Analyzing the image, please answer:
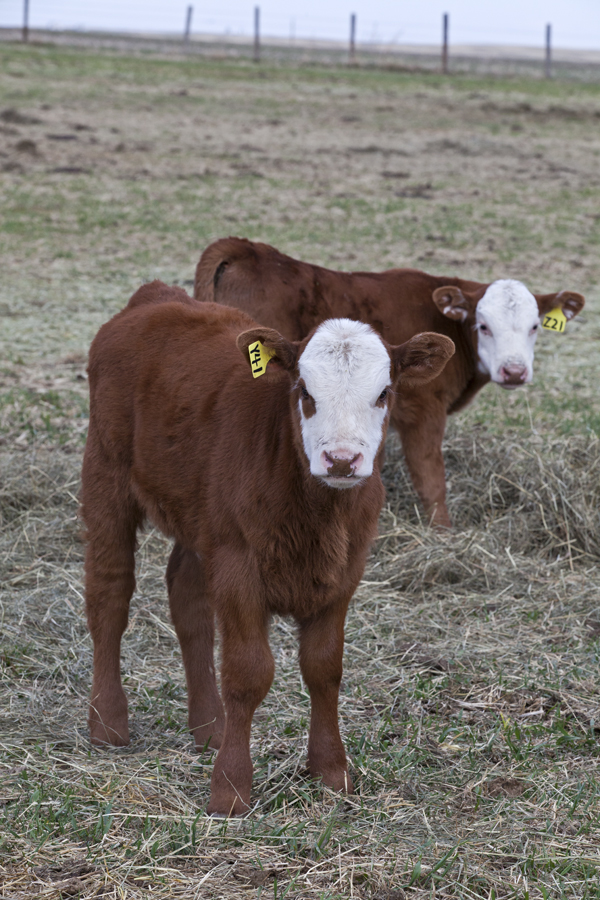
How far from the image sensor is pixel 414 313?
6535 millimetres

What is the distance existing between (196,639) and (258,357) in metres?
1.26

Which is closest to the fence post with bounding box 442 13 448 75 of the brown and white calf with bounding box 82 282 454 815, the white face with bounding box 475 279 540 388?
the white face with bounding box 475 279 540 388

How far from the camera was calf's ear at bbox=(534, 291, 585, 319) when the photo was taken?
6.25m

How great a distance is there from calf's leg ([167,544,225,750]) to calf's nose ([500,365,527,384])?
2.67 meters

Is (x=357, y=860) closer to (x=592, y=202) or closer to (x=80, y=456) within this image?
(x=80, y=456)

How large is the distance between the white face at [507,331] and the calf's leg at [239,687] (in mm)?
3154

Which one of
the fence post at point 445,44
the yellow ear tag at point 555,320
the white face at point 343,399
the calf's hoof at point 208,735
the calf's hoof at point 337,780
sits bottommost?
the calf's hoof at point 208,735

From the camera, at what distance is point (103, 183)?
1420 cm

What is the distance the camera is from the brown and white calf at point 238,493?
3248mm

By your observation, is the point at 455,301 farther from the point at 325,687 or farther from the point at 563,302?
the point at 325,687

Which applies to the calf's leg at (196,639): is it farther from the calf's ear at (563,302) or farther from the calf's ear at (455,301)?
the calf's ear at (563,302)

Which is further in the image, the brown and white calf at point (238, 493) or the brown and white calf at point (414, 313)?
the brown and white calf at point (414, 313)

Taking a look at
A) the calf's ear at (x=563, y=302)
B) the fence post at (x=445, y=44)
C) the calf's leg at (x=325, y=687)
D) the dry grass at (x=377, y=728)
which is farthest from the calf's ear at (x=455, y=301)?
the fence post at (x=445, y=44)

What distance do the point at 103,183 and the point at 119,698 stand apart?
1153 centimetres
